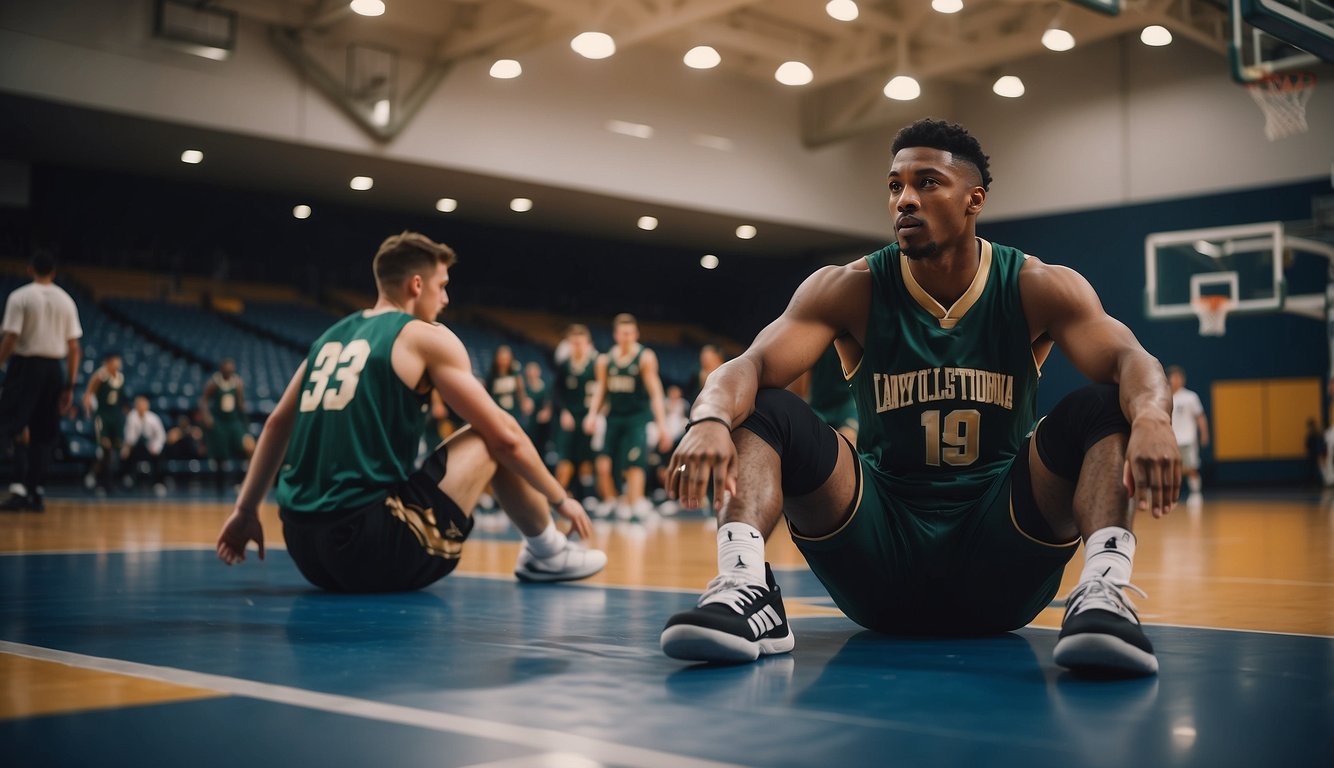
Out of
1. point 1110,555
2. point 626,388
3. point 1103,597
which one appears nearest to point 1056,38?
point 626,388

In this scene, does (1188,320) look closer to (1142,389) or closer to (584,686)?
(1142,389)

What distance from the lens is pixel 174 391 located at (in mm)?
15164

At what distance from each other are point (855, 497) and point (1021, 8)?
14601 millimetres

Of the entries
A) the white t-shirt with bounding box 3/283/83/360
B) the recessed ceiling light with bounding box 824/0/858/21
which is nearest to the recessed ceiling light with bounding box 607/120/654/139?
the recessed ceiling light with bounding box 824/0/858/21

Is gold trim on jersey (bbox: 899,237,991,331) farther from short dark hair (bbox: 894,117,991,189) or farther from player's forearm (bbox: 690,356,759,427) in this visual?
player's forearm (bbox: 690,356,759,427)

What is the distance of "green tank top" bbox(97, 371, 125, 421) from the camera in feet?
42.6

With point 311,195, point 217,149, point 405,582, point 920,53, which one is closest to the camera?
point 405,582

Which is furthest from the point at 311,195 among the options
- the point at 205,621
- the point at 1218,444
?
the point at 205,621

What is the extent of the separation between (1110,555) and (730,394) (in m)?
0.72

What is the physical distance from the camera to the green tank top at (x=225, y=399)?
12859 mm

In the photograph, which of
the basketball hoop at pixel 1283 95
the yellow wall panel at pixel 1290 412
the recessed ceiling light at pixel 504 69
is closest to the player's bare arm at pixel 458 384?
the recessed ceiling light at pixel 504 69

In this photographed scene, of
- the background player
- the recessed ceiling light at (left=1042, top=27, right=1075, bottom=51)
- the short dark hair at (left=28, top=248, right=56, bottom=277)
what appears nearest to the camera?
the short dark hair at (left=28, top=248, right=56, bottom=277)

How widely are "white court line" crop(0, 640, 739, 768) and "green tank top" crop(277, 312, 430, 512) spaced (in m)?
1.27

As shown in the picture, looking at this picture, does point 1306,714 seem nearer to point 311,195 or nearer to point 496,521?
point 496,521
